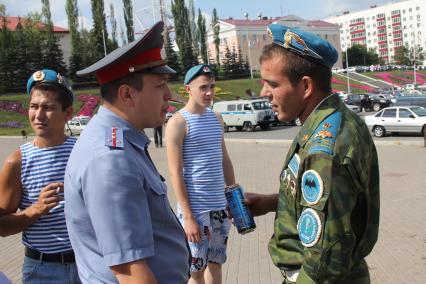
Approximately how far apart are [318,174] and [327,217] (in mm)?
164

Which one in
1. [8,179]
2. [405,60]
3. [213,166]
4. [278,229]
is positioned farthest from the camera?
[405,60]

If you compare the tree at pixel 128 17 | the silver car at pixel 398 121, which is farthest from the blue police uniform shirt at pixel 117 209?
the tree at pixel 128 17

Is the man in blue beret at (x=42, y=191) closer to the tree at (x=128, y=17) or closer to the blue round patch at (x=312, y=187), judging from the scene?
the blue round patch at (x=312, y=187)

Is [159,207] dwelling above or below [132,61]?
below

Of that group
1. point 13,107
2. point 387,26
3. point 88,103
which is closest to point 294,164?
Answer: point 13,107

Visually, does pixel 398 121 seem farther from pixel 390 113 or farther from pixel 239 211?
pixel 239 211

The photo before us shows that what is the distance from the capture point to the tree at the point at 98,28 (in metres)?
64.1

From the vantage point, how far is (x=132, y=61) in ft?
5.92

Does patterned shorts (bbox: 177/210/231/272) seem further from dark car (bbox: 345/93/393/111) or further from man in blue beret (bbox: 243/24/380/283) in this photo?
dark car (bbox: 345/93/393/111)

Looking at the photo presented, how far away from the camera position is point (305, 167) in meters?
1.83

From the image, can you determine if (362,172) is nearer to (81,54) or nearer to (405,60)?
(81,54)

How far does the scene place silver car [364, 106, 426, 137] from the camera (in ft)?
64.6

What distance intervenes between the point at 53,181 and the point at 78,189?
1159 mm

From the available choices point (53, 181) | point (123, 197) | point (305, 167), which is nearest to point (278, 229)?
point (305, 167)
